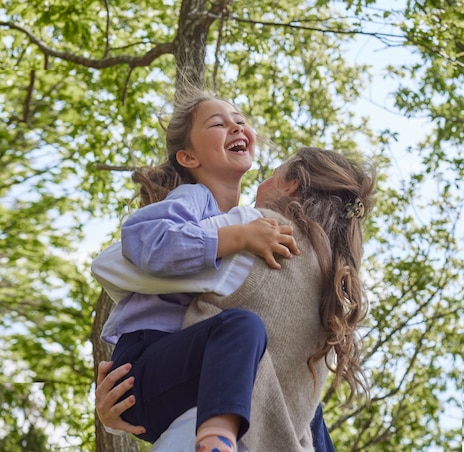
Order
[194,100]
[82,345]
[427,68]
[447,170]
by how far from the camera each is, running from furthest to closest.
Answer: [82,345], [447,170], [427,68], [194,100]

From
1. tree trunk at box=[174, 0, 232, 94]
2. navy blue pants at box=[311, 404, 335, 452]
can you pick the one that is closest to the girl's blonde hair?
navy blue pants at box=[311, 404, 335, 452]

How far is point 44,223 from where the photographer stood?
1087 cm

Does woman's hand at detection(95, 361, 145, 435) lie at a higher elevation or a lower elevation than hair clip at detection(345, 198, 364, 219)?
lower

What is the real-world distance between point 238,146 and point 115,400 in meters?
0.98

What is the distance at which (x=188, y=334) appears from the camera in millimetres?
2256

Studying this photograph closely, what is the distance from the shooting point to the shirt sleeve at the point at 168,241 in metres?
2.34

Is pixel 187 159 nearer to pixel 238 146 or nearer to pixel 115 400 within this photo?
pixel 238 146

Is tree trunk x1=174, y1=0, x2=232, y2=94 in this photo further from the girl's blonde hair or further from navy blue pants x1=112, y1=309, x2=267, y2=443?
navy blue pants x1=112, y1=309, x2=267, y2=443

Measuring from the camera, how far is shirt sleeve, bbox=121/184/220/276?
2342 millimetres

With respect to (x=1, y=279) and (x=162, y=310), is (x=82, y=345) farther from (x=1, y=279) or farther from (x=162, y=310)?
(x=162, y=310)

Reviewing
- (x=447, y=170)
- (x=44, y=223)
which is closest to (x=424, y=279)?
(x=447, y=170)

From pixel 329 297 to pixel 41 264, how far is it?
27.8 feet

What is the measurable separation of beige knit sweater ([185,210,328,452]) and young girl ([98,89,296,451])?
0.25 ft

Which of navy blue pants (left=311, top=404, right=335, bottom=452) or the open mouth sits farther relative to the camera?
the open mouth
